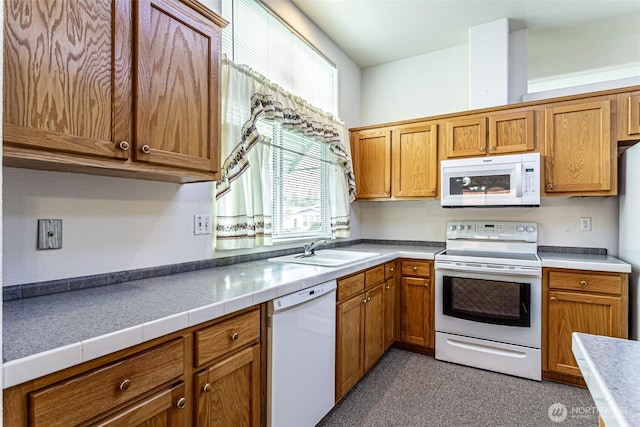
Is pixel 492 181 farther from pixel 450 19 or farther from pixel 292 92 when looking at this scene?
pixel 292 92

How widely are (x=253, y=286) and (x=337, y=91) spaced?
2.52 metres

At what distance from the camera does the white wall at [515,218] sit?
9.17 ft

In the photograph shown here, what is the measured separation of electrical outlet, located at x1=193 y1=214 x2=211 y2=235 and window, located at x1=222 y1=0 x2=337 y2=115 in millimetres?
1034

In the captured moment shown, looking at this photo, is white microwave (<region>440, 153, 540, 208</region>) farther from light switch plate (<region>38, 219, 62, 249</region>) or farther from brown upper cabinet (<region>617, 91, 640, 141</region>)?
light switch plate (<region>38, 219, 62, 249</region>)

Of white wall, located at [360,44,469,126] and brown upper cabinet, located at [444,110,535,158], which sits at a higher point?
white wall, located at [360,44,469,126]

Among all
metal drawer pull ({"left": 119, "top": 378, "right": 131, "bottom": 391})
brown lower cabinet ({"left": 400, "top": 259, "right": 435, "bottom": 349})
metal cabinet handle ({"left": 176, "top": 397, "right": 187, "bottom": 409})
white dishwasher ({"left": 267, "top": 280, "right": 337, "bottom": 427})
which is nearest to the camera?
metal drawer pull ({"left": 119, "top": 378, "right": 131, "bottom": 391})

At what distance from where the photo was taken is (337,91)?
3430 mm

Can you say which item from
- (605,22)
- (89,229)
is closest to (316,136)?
(89,229)

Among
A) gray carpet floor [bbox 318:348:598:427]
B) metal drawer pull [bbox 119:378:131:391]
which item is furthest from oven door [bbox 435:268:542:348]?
metal drawer pull [bbox 119:378:131:391]

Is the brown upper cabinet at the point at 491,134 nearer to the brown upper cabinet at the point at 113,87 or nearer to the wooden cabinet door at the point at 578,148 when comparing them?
the wooden cabinet door at the point at 578,148

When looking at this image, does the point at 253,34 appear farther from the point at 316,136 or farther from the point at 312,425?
the point at 312,425

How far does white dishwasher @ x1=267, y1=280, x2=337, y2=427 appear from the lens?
5.04 ft

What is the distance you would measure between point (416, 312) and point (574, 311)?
1135 millimetres

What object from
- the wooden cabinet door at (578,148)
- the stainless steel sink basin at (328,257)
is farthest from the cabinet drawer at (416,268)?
the wooden cabinet door at (578,148)
